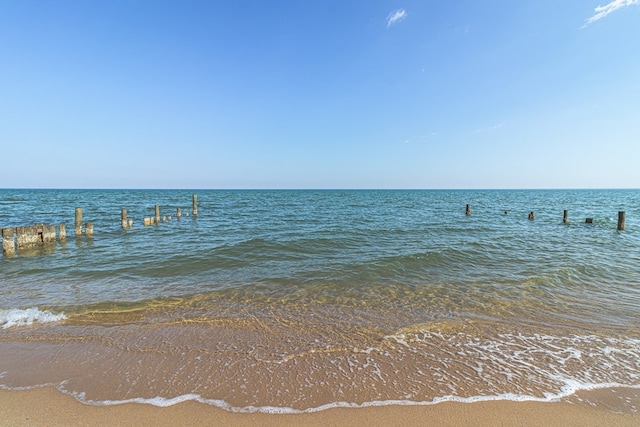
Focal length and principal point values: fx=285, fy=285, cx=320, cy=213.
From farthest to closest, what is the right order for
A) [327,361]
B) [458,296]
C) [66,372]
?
[458,296] < [327,361] < [66,372]

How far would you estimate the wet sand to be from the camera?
3.09 metres

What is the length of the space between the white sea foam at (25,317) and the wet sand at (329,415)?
294cm

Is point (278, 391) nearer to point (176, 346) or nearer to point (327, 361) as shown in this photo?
point (327, 361)

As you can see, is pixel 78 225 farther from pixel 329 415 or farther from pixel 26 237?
pixel 329 415

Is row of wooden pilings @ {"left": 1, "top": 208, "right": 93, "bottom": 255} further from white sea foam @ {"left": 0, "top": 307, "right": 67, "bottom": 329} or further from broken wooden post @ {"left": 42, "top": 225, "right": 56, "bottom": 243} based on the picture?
white sea foam @ {"left": 0, "top": 307, "right": 67, "bottom": 329}

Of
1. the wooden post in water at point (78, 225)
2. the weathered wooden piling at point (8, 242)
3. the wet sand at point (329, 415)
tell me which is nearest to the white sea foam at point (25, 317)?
the wet sand at point (329, 415)

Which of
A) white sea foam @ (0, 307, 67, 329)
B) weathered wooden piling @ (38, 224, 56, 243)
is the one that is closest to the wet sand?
white sea foam @ (0, 307, 67, 329)

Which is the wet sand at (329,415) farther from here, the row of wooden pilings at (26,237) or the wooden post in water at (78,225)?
the wooden post in water at (78,225)

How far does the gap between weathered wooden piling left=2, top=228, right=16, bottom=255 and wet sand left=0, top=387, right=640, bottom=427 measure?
1359 cm

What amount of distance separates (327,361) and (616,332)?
17.9 feet

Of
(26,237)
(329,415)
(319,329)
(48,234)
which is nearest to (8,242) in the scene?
(26,237)

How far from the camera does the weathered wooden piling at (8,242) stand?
12531mm

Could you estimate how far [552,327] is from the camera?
5.54m

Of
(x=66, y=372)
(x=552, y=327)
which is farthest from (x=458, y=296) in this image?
(x=66, y=372)
